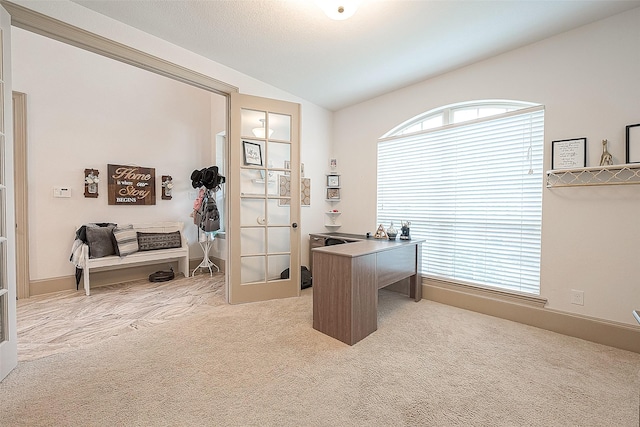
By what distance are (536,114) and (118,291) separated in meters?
5.18

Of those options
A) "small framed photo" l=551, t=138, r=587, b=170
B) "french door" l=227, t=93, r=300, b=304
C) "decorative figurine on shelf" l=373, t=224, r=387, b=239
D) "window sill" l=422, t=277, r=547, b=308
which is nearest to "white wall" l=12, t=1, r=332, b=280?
"french door" l=227, t=93, r=300, b=304

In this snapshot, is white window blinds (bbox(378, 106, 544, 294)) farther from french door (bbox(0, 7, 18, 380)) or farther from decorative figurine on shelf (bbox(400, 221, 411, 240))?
french door (bbox(0, 7, 18, 380))

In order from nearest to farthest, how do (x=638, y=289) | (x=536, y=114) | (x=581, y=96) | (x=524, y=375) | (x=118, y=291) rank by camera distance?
(x=524, y=375), (x=638, y=289), (x=581, y=96), (x=536, y=114), (x=118, y=291)

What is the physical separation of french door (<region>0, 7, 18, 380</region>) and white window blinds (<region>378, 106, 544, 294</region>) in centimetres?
348

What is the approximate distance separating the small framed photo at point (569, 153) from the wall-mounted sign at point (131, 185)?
5081mm

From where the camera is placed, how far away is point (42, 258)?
10.6 ft

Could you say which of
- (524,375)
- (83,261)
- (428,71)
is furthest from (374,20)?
(83,261)

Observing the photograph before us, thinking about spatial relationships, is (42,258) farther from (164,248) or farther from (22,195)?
(164,248)

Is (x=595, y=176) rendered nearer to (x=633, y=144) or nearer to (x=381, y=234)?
(x=633, y=144)

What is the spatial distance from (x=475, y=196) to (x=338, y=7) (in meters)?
2.25

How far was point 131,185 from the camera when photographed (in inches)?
156

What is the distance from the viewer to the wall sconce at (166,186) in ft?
14.0

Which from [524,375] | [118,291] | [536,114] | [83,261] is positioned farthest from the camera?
[118,291]

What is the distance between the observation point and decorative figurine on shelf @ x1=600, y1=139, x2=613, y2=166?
6.81 feet
